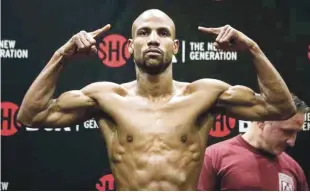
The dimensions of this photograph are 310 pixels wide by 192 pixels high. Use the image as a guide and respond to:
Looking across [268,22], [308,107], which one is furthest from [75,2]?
[308,107]

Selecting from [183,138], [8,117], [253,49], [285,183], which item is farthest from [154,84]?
[8,117]

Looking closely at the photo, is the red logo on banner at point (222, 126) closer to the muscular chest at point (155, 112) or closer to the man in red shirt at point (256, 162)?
the man in red shirt at point (256, 162)

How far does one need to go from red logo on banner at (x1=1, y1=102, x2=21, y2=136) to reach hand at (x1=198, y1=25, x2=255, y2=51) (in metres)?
1.03

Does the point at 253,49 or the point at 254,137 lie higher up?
the point at 253,49

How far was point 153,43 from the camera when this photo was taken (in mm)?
1780

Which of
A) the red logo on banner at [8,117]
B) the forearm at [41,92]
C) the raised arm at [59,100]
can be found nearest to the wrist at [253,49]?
the raised arm at [59,100]

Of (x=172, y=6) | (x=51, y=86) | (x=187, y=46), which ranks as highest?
(x=172, y=6)

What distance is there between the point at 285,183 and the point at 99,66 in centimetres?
82

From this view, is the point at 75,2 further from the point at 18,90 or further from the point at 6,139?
the point at 6,139

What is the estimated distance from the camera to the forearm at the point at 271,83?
1.77m

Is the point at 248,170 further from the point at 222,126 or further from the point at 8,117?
the point at 8,117

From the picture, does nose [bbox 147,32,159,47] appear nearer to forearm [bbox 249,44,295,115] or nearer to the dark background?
forearm [bbox 249,44,295,115]

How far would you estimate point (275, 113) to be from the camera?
5.90 ft

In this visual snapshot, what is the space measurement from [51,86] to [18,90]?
2.56ft
